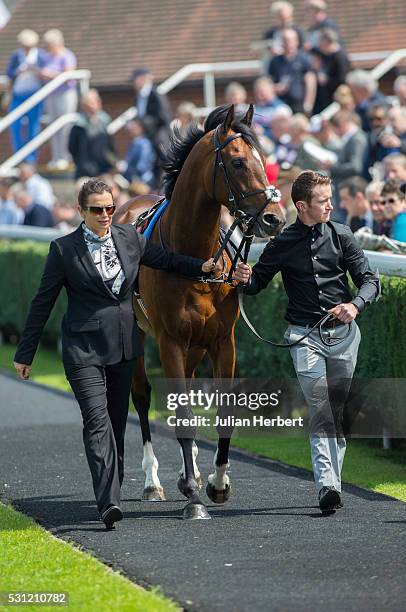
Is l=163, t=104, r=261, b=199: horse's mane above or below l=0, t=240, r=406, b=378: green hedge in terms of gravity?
above

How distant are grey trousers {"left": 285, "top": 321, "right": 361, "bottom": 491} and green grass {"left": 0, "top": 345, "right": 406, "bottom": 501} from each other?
2.32 ft

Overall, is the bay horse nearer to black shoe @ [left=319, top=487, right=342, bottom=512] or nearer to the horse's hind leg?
the horse's hind leg

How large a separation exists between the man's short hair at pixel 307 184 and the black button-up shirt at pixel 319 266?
192 mm

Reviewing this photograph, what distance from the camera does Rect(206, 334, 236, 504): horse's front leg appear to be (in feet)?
25.3

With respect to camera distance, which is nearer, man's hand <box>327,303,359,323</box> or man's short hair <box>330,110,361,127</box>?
man's hand <box>327,303,359,323</box>

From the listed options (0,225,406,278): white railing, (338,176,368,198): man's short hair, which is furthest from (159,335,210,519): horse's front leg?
(338,176,368,198): man's short hair

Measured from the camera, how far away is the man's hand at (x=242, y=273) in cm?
746

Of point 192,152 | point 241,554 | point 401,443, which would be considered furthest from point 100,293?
point 401,443

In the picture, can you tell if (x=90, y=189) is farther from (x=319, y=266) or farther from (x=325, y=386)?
(x=325, y=386)

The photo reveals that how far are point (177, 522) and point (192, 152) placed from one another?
2164mm

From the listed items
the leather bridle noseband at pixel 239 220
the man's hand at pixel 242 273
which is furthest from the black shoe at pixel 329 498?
the man's hand at pixel 242 273

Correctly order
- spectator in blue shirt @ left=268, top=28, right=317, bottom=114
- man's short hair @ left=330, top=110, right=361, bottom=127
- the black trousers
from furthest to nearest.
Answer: spectator in blue shirt @ left=268, top=28, right=317, bottom=114 → man's short hair @ left=330, top=110, right=361, bottom=127 → the black trousers

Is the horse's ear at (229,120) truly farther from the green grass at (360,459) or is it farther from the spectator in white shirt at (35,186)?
the spectator in white shirt at (35,186)

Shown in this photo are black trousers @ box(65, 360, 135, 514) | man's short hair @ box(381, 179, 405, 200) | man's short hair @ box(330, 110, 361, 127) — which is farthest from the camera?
man's short hair @ box(330, 110, 361, 127)
